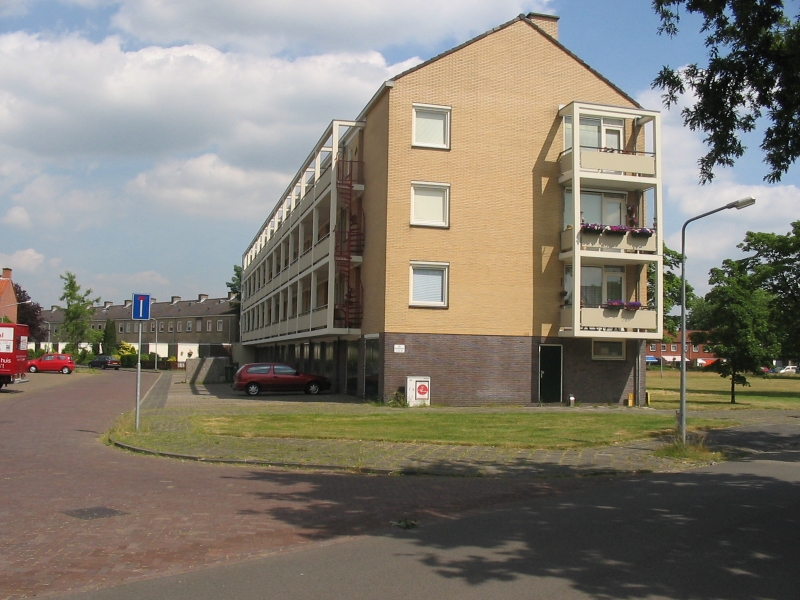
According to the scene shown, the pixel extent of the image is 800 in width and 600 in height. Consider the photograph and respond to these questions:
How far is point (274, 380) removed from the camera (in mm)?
33875

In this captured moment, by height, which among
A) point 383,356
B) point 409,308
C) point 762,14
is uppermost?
point 762,14

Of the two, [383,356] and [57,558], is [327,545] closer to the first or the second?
[57,558]

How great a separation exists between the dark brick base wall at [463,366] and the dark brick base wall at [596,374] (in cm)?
74

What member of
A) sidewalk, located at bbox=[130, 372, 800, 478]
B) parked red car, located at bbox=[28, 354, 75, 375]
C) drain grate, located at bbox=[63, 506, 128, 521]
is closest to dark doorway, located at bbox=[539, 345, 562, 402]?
sidewalk, located at bbox=[130, 372, 800, 478]

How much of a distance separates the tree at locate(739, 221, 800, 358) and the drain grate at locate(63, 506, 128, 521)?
48090 mm

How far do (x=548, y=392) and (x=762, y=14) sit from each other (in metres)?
20.4

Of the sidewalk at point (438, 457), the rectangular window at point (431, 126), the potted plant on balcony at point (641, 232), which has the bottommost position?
the sidewalk at point (438, 457)

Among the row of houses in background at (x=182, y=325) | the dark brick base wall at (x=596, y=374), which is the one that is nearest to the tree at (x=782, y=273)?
the dark brick base wall at (x=596, y=374)

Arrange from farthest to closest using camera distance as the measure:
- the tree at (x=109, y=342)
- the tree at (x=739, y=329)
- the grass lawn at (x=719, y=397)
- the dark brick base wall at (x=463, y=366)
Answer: the tree at (x=109, y=342)
the tree at (x=739, y=329)
the grass lawn at (x=719, y=397)
the dark brick base wall at (x=463, y=366)

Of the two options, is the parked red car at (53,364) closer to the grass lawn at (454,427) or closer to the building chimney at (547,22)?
the grass lawn at (454,427)

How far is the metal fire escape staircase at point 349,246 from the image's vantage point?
31.2 meters

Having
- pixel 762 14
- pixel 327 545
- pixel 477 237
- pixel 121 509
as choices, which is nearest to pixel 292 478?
pixel 121 509

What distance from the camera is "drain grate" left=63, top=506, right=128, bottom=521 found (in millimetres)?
8734

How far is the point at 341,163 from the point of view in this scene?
32156 mm
